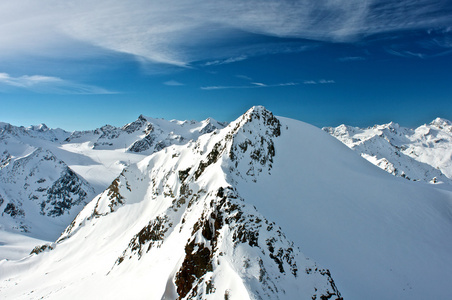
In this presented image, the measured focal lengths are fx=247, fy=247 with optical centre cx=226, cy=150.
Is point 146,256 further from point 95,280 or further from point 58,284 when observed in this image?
point 58,284

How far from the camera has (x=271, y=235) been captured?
57.3 ft

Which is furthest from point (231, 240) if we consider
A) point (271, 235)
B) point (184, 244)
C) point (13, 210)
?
point (13, 210)

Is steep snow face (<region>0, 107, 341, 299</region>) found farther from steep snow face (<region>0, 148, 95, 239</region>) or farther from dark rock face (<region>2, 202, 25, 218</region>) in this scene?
dark rock face (<region>2, 202, 25, 218</region>)

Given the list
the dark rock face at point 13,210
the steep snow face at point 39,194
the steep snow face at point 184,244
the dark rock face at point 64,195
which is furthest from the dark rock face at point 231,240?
the dark rock face at point 64,195

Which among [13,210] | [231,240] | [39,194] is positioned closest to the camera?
[231,240]

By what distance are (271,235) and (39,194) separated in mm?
138730

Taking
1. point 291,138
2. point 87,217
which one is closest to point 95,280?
point 87,217

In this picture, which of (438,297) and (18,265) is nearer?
(438,297)

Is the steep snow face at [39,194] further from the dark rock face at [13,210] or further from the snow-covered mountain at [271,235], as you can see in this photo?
the snow-covered mountain at [271,235]

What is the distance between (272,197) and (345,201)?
32.6 feet

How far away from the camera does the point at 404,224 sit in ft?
93.8

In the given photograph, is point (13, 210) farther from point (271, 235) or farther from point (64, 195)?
point (271, 235)

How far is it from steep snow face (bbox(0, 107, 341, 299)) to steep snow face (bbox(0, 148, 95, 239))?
62263 millimetres

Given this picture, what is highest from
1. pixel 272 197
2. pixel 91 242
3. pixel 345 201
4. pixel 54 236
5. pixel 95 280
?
pixel 272 197
